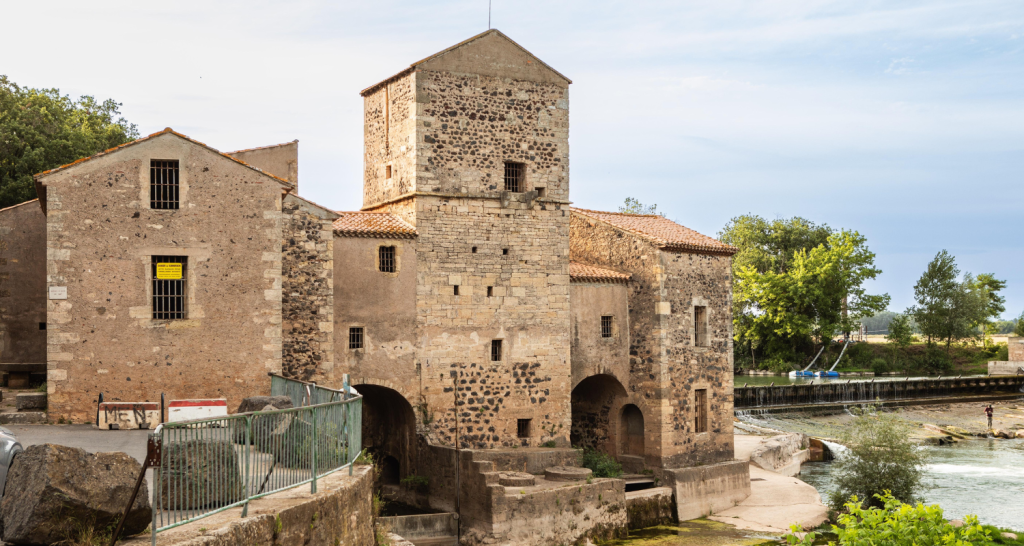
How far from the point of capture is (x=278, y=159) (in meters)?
24.4

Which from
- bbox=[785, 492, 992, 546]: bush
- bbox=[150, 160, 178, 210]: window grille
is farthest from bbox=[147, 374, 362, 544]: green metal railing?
bbox=[150, 160, 178, 210]: window grille

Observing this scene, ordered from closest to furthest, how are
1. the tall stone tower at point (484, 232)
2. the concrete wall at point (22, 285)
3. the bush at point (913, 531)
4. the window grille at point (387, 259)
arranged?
1. the bush at point (913, 531)
2. the concrete wall at point (22, 285)
3. the window grille at point (387, 259)
4. the tall stone tower at point (484, 232)

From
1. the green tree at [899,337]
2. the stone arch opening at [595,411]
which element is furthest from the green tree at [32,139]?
the green tree at [899,337]

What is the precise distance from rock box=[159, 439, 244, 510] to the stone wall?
12366 millimetres

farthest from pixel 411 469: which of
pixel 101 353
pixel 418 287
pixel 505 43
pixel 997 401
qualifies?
pixel 997 401

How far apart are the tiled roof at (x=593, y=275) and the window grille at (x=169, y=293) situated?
36.3 feet

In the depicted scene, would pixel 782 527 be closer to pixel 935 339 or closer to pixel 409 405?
pixel 409 405

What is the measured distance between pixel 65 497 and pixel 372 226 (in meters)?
16.3

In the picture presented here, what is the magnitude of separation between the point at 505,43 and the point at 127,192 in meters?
11.2

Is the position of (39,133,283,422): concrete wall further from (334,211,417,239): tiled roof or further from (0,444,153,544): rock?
(0,444,153,544): rock

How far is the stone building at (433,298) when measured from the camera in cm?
1759

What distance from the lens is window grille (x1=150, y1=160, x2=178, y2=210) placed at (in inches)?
706

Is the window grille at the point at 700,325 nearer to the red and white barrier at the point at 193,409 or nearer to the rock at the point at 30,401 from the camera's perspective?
the red and white barrier at the point at 193,409

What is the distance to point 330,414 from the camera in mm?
10242
